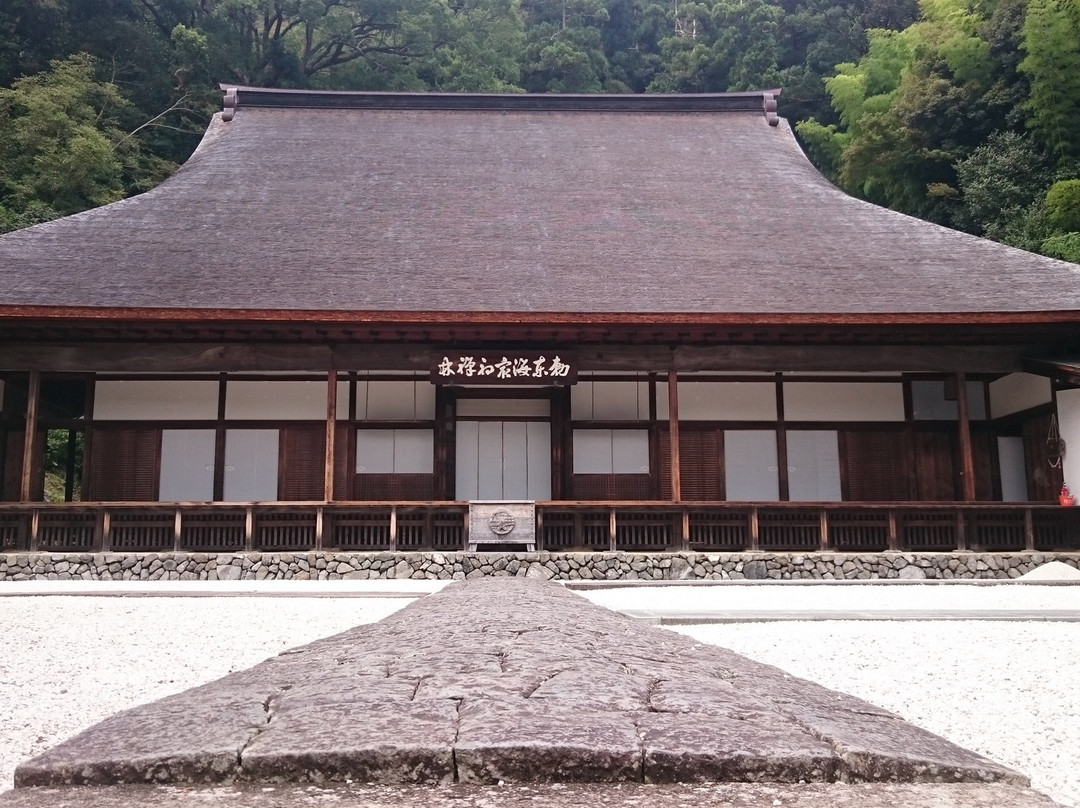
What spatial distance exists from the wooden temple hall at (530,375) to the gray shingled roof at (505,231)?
0.08 metres

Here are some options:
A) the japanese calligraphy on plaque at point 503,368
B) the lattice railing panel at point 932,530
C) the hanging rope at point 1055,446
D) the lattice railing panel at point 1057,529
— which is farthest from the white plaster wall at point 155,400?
the hanging rope at point 1055,446

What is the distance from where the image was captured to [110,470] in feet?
45.0

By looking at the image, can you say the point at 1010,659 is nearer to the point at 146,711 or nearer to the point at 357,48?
the point at 146,711

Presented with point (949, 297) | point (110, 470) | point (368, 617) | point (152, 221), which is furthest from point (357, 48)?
point (368, 617)

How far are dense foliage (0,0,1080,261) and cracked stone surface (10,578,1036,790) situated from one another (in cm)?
2355

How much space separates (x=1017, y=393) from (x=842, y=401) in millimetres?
2490

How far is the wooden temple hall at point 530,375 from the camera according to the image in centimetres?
1212

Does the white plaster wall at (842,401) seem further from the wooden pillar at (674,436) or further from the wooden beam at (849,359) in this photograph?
the wooden pillar at (674,436)

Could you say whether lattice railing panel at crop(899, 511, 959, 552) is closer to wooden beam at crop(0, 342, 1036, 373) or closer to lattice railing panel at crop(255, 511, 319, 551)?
wooden beam at crop(0, 342, 1036, 373)

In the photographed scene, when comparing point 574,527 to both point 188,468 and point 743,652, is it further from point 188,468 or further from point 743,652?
point 743,652

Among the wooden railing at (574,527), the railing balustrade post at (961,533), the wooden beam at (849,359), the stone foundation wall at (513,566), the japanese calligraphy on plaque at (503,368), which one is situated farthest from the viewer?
the wooden beam at (849,359)

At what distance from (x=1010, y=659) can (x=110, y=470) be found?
40.7ft

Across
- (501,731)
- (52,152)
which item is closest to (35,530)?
(501,731)

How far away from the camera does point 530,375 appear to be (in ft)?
41.8
